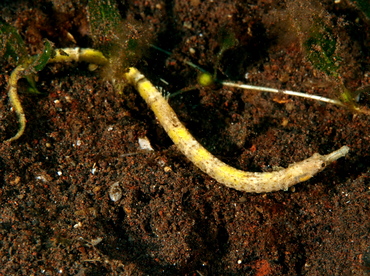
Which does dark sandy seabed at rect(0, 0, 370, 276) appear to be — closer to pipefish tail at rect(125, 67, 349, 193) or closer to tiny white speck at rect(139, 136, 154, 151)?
tiny white speck at rect(139, 136, 154, 151)

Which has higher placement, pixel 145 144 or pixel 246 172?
pixel 246 172

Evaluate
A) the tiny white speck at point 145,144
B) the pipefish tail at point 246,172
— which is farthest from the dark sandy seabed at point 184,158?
the pipefish tail at point 246,172

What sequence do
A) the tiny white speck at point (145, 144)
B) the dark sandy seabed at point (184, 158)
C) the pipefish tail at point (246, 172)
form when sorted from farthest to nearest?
1. the tiny white speck at point (145, 144)
2. the pipefish tail at point (246, 172)
3. the dark sandy seabed at point (184, 158)

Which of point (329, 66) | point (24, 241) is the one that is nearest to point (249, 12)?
point (329, 66)

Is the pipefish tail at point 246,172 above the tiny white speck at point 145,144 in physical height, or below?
above

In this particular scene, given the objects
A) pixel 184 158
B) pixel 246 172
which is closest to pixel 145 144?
pixel 184 158

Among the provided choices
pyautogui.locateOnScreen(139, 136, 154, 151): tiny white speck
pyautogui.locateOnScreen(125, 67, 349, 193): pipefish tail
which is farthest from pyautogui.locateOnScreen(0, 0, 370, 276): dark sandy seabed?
pyautogui.locateOnScreen(125, 67, 349, 193): pipefish tail

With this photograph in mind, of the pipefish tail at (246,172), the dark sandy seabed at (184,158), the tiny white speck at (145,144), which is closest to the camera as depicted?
the dark sandy seabed at (184,158)

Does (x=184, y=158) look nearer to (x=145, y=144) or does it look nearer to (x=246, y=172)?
(x=145, y=144)

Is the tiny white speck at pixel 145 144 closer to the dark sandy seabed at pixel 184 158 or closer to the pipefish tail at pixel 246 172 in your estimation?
the dark sandy seabed at pixel 184 158
